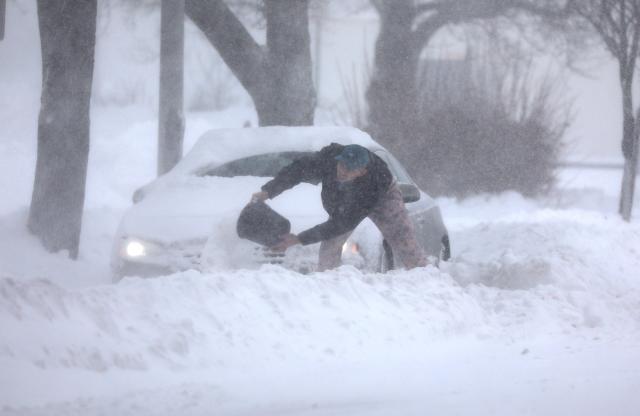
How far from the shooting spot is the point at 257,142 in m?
8.62

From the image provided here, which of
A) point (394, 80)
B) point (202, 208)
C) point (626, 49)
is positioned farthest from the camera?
point (394, 80)

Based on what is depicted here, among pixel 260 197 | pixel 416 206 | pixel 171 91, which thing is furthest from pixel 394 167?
pixel 171 91

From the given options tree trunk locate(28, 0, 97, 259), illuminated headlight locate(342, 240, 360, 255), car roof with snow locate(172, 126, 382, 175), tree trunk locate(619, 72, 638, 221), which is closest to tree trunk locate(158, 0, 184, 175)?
tree trunk locate(28, 0, 97, 259)

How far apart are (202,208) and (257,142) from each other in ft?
4.75

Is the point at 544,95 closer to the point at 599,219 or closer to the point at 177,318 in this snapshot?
the point at 599,219

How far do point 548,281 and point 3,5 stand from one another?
19.4ft

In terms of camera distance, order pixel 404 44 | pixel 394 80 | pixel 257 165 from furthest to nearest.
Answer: pixel 404 44
pixel 394 80
pixel 257 165

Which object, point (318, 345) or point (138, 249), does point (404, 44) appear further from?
point (318, 345)

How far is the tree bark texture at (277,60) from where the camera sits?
1304cm

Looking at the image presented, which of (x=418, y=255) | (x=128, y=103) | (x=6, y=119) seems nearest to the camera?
(x=418, y=255)

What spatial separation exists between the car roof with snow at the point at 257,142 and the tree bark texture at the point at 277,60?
4228 millimetres

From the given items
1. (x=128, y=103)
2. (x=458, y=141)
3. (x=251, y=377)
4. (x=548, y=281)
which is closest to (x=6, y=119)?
(x=128, y=103)

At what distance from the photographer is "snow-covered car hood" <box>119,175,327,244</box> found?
Result: 23.0 feet

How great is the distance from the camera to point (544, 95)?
18.5 metres
